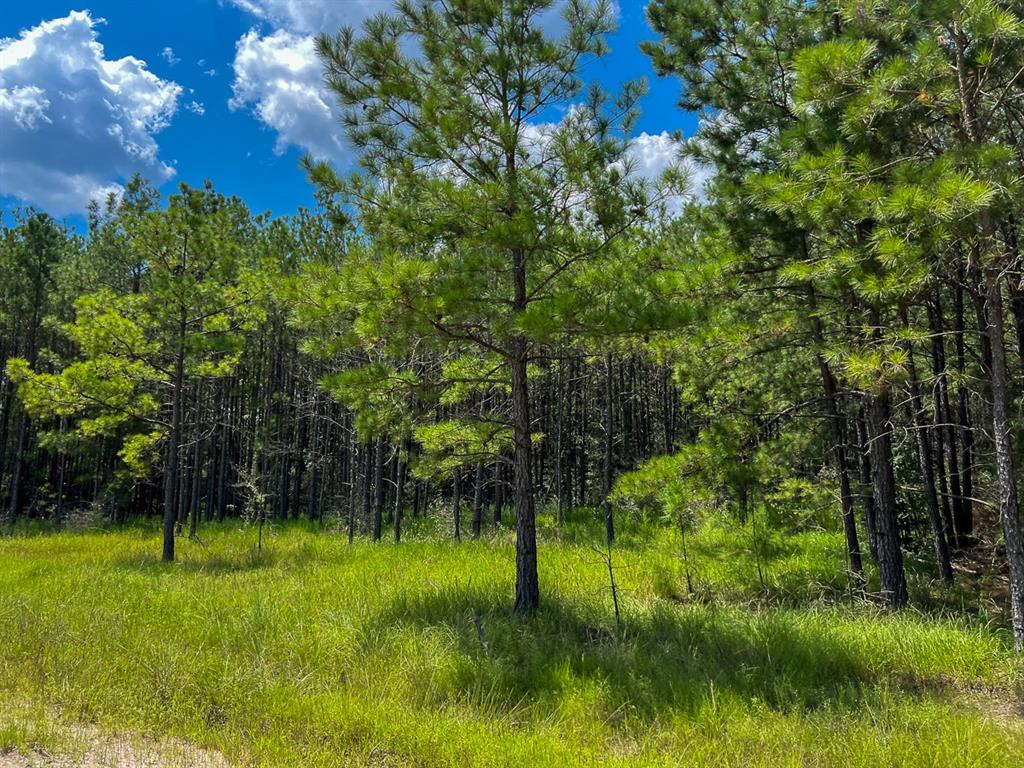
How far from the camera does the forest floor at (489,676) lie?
354 cm

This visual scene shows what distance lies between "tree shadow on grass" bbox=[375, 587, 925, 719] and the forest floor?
23mm

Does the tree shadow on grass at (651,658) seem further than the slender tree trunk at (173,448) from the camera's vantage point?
No

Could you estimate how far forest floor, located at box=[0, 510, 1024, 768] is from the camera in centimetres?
354

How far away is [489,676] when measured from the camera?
4738 millimetres

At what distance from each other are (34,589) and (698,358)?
9.75 meters

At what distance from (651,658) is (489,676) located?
151 cm

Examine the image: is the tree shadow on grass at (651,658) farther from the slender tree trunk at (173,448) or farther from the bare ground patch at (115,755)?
the slender tree trunk at (173,448)

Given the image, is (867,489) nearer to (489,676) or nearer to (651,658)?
(651,658)

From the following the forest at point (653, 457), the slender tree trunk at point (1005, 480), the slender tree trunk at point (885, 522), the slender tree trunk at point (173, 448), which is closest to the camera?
the forest at point (653, 457)

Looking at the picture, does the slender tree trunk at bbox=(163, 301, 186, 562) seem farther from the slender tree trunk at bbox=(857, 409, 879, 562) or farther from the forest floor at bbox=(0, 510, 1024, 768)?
the slender tree trunk at bbox=(857, 409, 879, 562)

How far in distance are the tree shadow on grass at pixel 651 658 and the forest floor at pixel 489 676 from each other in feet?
0.08

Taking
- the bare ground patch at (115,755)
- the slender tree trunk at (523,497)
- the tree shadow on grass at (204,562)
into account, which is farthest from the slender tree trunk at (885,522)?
the tree shadow on grass at (204,562)

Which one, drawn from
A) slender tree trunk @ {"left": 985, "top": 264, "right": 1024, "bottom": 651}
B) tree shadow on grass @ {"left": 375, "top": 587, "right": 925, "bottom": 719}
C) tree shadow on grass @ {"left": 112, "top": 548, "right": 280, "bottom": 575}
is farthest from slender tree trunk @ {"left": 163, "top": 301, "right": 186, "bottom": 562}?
slender tree trunk @ {"left": 985, "top": 264, "right": 1024, "bottom": 651}

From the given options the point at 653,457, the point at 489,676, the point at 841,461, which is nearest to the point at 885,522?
the point at 841,461
